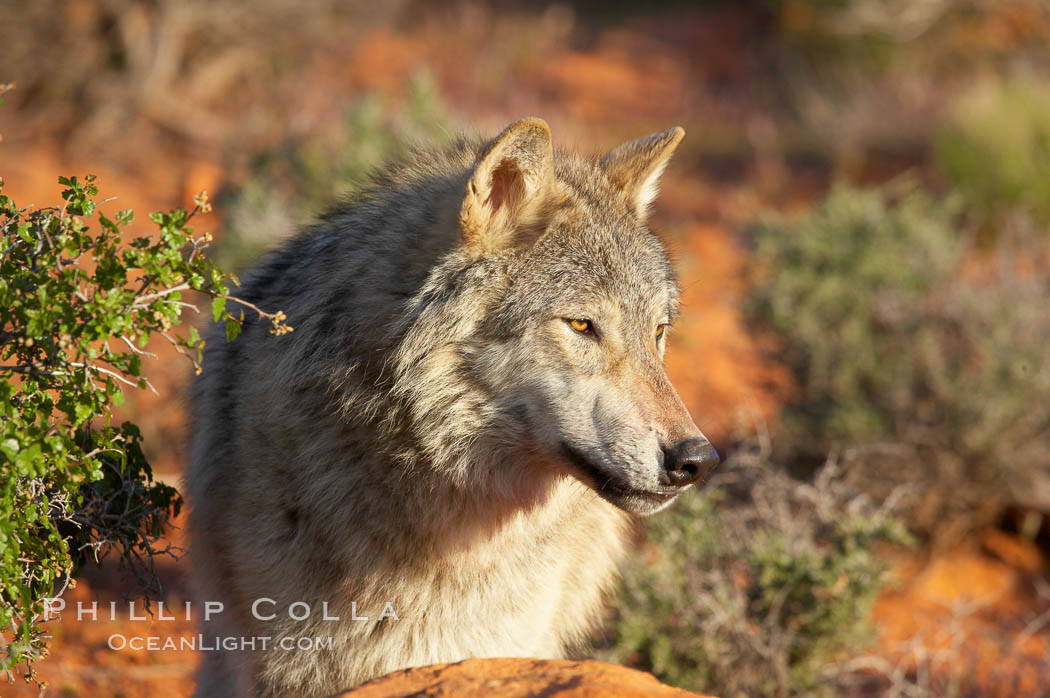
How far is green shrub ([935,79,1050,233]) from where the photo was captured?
11.0 m

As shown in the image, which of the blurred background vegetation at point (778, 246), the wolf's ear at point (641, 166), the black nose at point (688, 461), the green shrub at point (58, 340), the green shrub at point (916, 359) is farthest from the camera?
the green shrub at point (916, 359)

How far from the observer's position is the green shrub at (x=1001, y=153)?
11.0 m

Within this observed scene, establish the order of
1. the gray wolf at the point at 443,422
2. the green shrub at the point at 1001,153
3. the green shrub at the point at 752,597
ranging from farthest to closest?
Answer: the green shrub at the point at 1001,153 → the green shrub at the point at 752,597 → the gray wolf at the point at 443,422

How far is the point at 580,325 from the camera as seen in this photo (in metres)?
3.50

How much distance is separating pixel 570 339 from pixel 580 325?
70mm

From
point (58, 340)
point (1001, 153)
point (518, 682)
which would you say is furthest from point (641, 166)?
point (1001, 153)

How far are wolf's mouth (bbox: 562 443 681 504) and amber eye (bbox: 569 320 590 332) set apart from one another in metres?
0.42

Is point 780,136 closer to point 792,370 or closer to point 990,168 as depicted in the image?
point 990,168

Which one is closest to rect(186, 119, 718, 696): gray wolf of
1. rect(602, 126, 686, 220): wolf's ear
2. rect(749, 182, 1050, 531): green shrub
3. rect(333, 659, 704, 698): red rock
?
rect(602, 126, 686, 220): wolf's ear

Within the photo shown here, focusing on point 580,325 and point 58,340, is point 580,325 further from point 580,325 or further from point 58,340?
point 58,340

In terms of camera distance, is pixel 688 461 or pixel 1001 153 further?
pixel 1001 153

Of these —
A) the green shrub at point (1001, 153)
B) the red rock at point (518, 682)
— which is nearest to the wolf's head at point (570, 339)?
the red rock at point (518, 682)

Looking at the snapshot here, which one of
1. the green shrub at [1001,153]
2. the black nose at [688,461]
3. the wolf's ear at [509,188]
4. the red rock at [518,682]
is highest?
the green shrub at [1001,153]

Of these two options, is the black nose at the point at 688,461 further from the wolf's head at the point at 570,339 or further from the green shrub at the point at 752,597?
the green shrub at the point at 752,597
